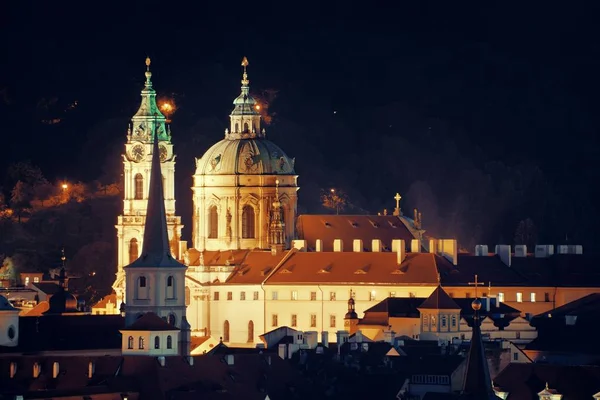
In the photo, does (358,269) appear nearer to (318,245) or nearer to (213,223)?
(318,245)

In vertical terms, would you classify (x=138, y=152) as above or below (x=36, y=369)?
above

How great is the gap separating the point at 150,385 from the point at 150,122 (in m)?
58.9

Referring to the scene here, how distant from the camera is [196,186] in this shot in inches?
7052

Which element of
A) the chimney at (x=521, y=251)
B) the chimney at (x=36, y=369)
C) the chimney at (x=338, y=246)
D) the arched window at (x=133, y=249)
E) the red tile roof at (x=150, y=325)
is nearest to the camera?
the chimney at (x=36, y=369)

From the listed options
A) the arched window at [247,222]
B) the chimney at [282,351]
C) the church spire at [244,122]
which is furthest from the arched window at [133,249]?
the chimney at [282,351]

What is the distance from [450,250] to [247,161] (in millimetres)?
11242

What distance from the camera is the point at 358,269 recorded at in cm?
17188

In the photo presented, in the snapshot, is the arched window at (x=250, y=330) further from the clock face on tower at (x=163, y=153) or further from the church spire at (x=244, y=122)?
the church spire at (x=244, y=122)

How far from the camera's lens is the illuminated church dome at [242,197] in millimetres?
177500

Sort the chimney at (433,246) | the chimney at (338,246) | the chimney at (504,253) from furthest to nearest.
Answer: the chimney at (338,246), the chimney at (433,246), the chimney at (504,253)

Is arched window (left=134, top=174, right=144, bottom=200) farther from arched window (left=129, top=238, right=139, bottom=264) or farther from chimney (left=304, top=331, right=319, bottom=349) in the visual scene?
chimney (left=304, top=331, right=319, bottom=349)

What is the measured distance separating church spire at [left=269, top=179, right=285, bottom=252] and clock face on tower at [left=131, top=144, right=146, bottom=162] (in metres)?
7.03

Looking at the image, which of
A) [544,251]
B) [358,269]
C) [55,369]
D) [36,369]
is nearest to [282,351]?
[55,369]

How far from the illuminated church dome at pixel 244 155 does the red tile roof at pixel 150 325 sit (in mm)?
46539
